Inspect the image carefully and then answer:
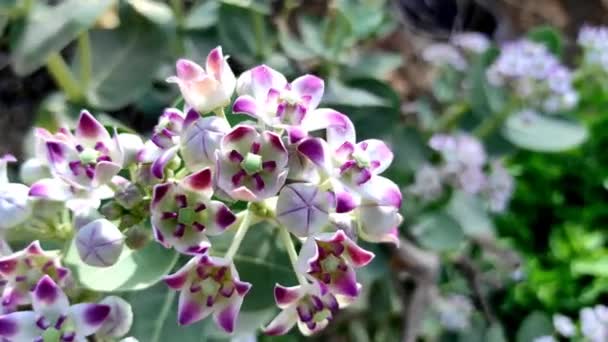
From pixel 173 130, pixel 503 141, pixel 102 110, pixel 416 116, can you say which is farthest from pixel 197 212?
pixel 416 116

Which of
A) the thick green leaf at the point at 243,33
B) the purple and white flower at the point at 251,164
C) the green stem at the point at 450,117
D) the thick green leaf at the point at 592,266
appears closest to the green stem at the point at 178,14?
the thick green leaf at the point at 243,33

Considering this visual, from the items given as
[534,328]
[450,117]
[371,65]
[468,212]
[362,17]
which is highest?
[362,17]

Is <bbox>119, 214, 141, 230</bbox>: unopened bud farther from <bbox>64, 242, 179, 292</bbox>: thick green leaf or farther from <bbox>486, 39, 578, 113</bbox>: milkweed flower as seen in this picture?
<bbox>486, 39, 578, 113</bbox>: milkweed flower

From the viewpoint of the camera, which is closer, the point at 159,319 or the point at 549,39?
the point at 159,319

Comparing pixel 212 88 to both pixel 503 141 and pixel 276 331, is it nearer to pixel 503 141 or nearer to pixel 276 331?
pixel 276 331

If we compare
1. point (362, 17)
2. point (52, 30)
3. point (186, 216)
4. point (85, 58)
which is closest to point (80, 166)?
point (186, 216)

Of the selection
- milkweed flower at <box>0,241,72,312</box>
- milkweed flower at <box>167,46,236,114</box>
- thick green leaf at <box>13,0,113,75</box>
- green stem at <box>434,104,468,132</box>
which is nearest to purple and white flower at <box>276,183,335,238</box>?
milkweed flower at <box>167,46,236,114</box>

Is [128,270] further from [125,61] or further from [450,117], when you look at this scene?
[450,117]

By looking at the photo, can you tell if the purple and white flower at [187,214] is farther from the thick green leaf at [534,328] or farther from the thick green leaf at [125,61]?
the thick green leaf at [534,328]
